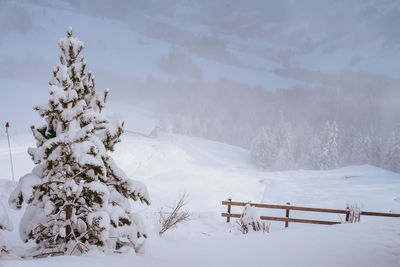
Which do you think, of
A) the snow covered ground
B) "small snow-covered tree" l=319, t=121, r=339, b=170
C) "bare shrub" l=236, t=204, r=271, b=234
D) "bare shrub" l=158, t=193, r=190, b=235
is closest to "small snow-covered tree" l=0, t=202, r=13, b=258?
the snow covered ground

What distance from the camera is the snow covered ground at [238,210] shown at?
5.18 m

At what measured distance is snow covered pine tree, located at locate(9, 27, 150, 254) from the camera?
11.8 feet

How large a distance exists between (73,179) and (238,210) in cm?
1492

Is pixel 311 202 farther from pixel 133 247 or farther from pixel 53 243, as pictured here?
pixel 53 243

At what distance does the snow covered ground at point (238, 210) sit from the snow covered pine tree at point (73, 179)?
53 centimetres

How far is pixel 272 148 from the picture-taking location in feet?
235

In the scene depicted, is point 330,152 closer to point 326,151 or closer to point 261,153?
point 326,151

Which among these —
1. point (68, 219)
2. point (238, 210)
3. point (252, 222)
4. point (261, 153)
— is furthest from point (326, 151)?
point (68, 219)

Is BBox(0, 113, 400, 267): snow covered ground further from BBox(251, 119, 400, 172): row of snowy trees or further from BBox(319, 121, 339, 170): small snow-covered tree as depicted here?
BBox(251, 119, 400, 172): row of snowy trees

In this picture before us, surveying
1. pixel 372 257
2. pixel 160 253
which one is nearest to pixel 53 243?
pixel 160 253

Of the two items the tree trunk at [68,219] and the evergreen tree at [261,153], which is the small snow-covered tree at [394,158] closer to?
the evergreen tree at [261,153]

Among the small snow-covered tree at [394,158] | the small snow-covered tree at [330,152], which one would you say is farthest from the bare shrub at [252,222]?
the small snow-covered tree at [394,158]

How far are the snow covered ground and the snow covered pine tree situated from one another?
1.74ft

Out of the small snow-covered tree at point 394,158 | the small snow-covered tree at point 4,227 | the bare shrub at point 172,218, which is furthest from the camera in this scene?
the small snow-covered tree at point 394,158
